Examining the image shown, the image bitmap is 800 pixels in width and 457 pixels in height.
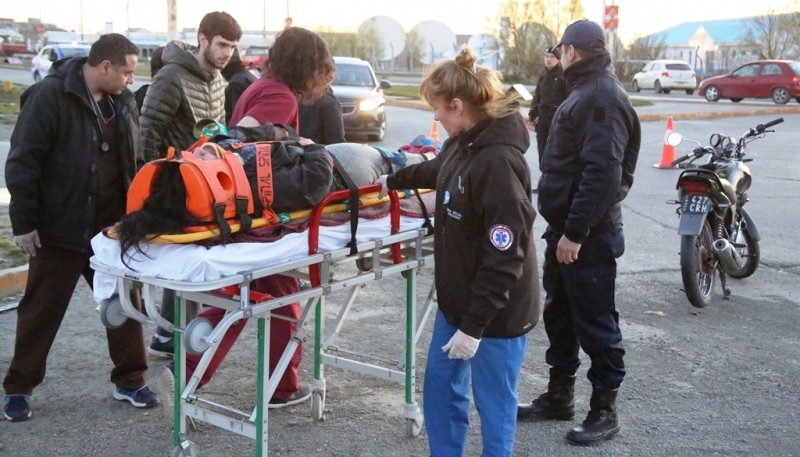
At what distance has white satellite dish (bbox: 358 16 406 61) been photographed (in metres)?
59.8

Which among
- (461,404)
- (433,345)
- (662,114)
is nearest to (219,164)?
(433,345)

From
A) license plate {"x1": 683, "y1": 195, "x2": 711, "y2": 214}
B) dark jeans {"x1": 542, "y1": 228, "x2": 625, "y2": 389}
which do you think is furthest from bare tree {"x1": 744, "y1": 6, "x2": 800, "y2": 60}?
dark jeans {"x1": 542, "y1": 228, "x2": 625, "y2": 389}

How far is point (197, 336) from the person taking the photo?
11.2 feet

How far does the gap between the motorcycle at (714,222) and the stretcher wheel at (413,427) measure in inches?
113

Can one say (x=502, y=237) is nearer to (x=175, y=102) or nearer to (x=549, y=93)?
(x=175, y=102)

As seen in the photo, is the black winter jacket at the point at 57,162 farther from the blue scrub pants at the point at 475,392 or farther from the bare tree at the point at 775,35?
the bare tree at the point at 775,35

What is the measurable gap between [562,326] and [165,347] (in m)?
2.38

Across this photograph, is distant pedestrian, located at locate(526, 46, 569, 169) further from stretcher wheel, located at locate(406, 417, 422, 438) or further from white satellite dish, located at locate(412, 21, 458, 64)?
white satellite dish, located at locate(412, 21, 458, 64)

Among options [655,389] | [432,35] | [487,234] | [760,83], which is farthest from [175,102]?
[432,35]

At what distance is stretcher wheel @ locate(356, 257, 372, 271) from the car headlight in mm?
12540

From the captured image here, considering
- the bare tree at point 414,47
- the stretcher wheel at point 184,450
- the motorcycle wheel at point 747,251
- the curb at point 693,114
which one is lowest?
the stretcher wheel at point 184,450

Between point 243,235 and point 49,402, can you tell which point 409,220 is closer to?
point 243,235

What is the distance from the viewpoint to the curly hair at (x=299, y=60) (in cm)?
436

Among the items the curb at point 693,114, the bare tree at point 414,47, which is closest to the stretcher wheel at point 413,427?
the curb at point 693,114
